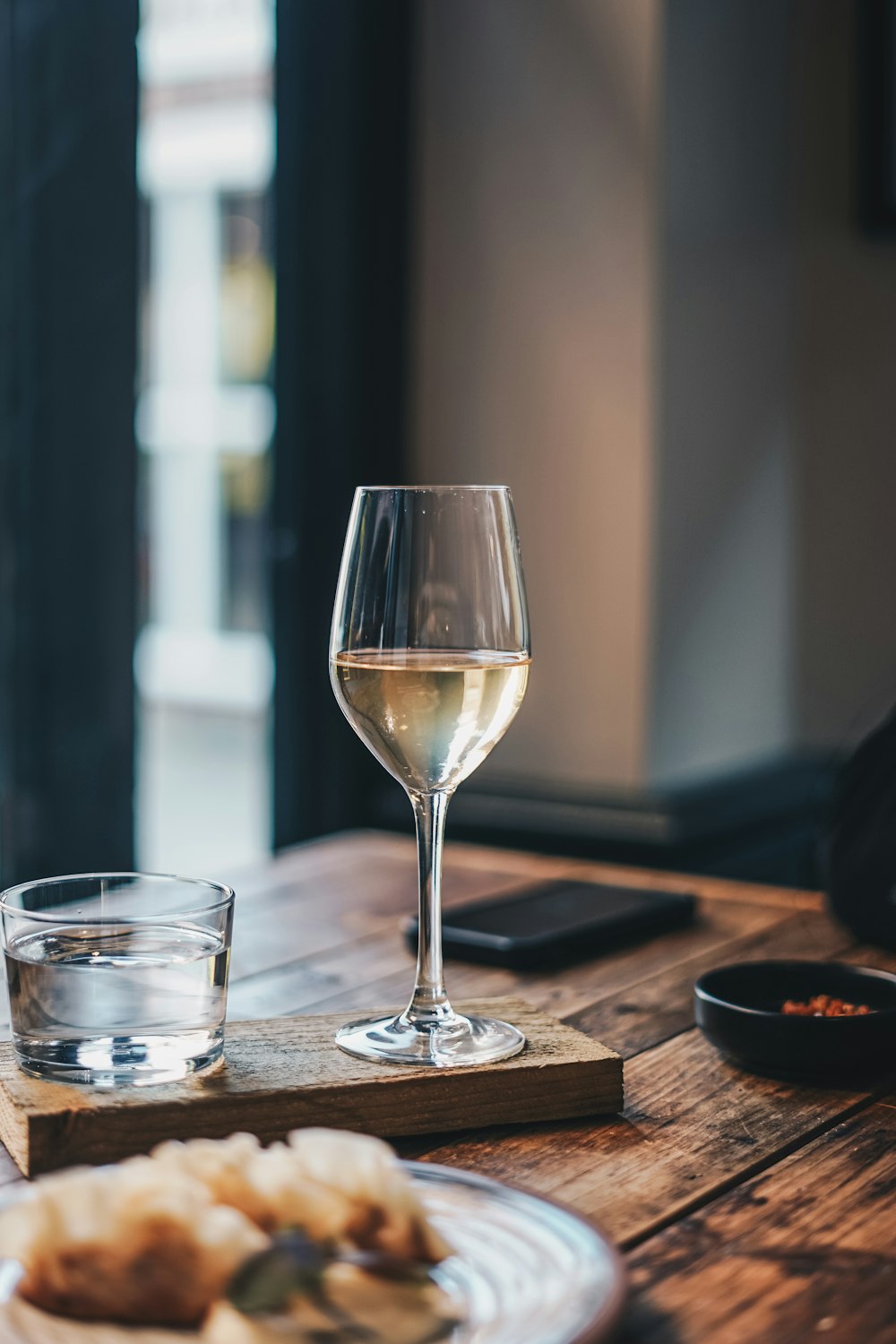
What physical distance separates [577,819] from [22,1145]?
1660 millimetres

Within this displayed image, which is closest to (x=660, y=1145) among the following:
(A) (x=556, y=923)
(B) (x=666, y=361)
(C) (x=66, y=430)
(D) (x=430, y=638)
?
(D) (x=430, y=638)

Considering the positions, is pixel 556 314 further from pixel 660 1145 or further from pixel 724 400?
pixel 660 1145

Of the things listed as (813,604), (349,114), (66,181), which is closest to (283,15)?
(349,114)

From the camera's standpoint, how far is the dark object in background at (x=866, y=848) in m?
1.05

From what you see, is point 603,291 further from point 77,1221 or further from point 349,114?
point 77,1221

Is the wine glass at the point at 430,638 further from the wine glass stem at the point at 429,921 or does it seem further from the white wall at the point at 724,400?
the white wall at the point at 724,400

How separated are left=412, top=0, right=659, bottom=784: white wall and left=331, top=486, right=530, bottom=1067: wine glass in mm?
1555

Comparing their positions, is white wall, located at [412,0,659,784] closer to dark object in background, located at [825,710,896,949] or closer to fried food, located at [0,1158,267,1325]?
dark object in background, located at [825,710,896,949]

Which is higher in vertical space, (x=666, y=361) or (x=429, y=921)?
(x=666, y=361)

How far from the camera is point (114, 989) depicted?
64 cm

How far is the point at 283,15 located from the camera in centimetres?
235

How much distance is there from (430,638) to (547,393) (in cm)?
171

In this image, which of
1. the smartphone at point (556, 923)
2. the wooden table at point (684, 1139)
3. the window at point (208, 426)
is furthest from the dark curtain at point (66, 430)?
the smartphone at point (556, 923)

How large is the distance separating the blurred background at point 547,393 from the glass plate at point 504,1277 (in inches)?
60.9
